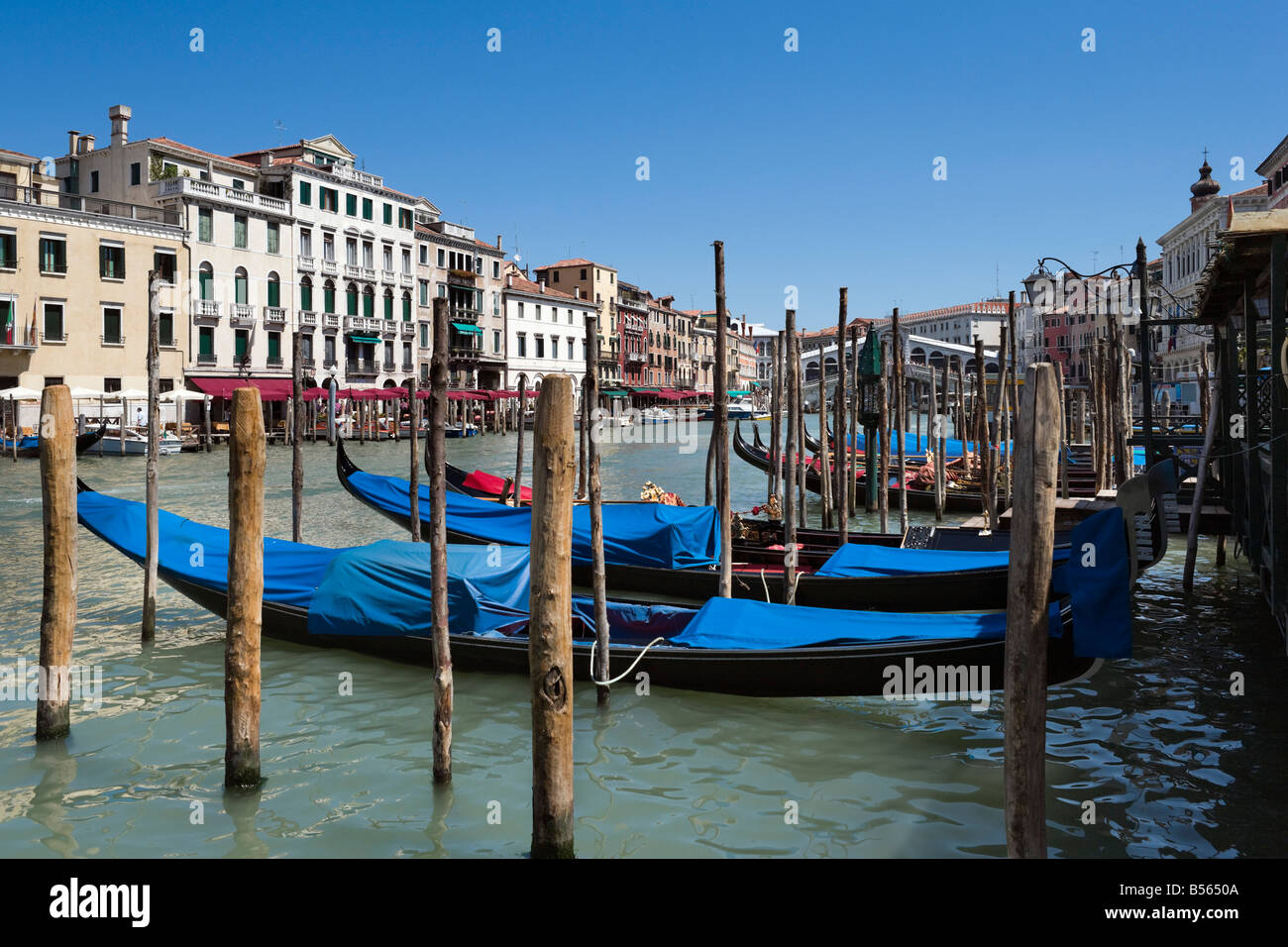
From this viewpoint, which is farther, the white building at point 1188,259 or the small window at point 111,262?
the white building at point 1188,259

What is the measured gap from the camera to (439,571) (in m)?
4.03

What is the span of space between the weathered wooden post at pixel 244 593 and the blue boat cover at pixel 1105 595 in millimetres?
3249

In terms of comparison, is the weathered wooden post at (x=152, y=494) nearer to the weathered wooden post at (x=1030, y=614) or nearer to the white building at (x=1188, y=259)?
Result: the weathered wooden post at (x=1030, y=614)

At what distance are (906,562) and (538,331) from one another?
3575 cm

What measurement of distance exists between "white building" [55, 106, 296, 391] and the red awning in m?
0.23

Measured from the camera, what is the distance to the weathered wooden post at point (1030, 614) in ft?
8.63

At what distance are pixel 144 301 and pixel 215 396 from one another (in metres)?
3.20

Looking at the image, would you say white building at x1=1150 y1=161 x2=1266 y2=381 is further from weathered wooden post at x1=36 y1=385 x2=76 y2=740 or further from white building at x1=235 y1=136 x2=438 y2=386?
weathered wooden post at x1=36 y1=385 x2=76 y2=740

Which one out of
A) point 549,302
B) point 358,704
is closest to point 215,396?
point 549,302

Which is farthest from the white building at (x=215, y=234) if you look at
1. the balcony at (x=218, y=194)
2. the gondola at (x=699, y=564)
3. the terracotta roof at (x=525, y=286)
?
the gondola at (x=699, y=564)

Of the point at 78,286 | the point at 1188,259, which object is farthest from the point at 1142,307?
the point at 1188,259

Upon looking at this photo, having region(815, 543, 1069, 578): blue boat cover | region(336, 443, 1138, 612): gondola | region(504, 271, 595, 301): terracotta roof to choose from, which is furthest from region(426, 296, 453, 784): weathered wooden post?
region(504, 271, 595, 301): terracotta roof

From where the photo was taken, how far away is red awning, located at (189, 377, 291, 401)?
25875 millimetres

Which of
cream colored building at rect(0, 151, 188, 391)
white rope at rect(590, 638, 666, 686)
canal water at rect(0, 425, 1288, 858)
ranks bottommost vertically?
canal water at rect(0, 425, 1288, 858)
